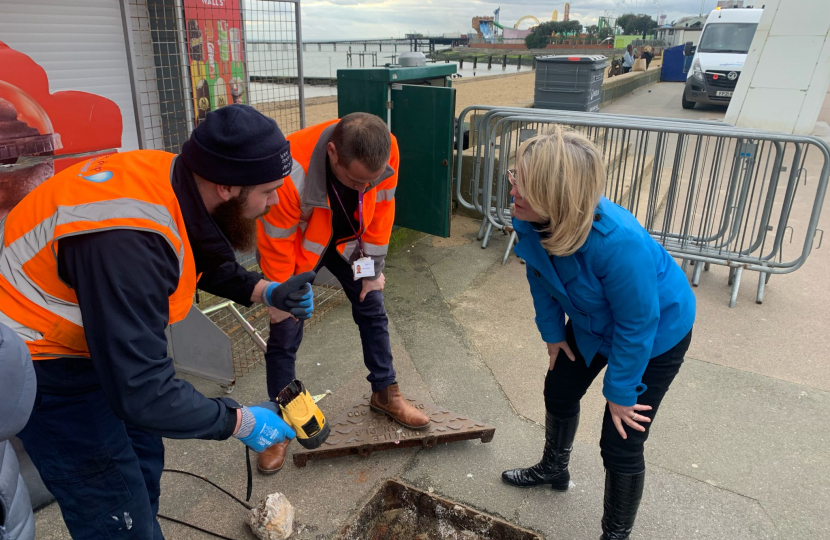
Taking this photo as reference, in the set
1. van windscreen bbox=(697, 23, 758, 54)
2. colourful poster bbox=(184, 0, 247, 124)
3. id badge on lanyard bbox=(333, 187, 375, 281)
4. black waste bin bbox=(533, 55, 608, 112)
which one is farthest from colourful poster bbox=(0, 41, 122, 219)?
van windscreen bbox=(697, 23, 758, 54)

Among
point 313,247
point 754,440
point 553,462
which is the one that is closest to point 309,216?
point 313,247

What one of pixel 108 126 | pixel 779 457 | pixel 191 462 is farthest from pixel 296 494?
pixel 108 126

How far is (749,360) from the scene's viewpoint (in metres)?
3.98

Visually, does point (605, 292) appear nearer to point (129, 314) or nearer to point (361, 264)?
point (361, 264)

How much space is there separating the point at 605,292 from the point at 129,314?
148 cm

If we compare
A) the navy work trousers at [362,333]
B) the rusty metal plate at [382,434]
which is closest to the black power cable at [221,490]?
the rusty metal plate at [382,434]

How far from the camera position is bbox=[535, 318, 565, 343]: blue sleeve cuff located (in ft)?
8.01

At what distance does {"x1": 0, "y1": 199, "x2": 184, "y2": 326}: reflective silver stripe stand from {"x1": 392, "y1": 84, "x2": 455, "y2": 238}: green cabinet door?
154 inches

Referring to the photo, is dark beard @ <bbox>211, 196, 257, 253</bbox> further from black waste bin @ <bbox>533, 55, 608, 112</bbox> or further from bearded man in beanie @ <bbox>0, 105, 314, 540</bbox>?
black waste bin @ <bbox>533, 55, 608, 112</bbox>

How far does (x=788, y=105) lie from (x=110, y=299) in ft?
42.3

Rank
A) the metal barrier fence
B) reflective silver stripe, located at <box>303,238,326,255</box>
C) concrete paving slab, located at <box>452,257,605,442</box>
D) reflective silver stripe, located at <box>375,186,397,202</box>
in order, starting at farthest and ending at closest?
the metal barrier fence
concrete paving slab, located at <box>452,257,605,442</box>
reflective silver stripe, located at <box>375,186,397,202</box>
reflective silver stripe, located at <box>303,238,326,255</box>

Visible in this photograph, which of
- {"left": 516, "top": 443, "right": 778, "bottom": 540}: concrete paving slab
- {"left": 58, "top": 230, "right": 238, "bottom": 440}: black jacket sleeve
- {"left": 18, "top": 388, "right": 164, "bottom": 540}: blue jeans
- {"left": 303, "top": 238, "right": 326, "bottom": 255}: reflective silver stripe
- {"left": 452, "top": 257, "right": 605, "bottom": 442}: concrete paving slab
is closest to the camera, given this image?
{"left": 58, "top": 230, "right": 238, "bottom": 440}: black jacket sleeve

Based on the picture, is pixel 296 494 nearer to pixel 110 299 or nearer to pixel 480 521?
pixel 480 521

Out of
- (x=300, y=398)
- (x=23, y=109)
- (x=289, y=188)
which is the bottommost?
(x=300, y=398)
